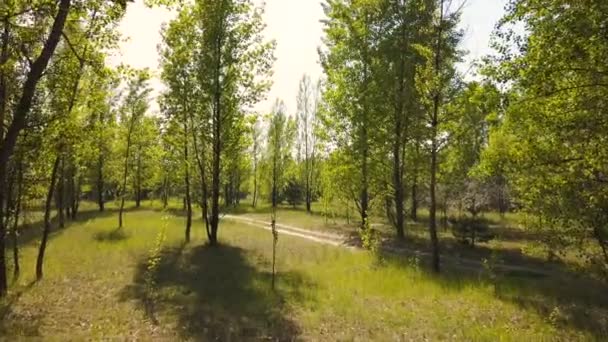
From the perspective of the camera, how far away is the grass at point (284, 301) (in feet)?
37.5

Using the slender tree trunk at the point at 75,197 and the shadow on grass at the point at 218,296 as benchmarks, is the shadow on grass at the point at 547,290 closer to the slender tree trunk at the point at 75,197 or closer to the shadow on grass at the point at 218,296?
the shadow on grass at the point at 218,296

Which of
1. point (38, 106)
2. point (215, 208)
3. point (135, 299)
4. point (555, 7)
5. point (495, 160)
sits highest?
point (555, 7)

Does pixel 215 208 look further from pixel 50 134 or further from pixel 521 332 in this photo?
pixel 521 332

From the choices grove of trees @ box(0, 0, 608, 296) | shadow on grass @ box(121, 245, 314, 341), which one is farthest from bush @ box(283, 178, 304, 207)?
shadow on grass @ box(121, 245, 314, 341)

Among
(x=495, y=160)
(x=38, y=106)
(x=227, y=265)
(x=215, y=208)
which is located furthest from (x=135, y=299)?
(x=495, y=160)

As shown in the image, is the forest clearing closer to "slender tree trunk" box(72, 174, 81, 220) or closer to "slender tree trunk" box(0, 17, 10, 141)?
"slender tree trunk" box(0, 17, 10, 141)

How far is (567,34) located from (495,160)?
472 centimetres

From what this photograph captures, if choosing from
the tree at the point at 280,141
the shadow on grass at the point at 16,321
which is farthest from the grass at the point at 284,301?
the tree at the point at 280,141

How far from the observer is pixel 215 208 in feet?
83.2

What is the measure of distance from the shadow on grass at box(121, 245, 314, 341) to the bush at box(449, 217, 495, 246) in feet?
37.0

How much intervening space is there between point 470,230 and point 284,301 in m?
14.5

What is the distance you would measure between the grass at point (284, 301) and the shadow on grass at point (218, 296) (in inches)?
1.8

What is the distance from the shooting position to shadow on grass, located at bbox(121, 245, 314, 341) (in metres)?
11.9

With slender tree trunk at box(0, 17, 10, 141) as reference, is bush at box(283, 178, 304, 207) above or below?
below
